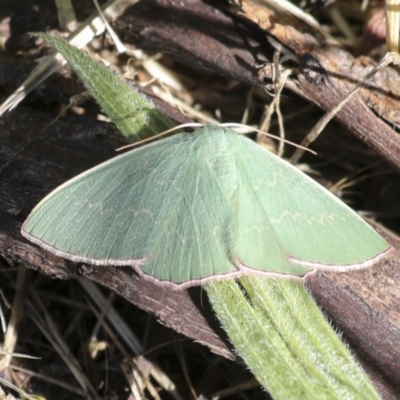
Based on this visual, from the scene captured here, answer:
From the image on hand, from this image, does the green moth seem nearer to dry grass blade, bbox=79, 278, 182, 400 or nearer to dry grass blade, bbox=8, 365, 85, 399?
dry grass blade, bbox=79, 278, 182, 400

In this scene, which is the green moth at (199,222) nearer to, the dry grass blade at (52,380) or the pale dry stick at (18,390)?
the pale dry stick at (18,390)

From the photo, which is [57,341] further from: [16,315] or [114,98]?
[114,98]

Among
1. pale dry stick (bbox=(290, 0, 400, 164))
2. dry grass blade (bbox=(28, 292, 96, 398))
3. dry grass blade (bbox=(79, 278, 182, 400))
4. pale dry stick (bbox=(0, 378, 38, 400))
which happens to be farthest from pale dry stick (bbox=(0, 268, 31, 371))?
pale dry stick (bbox=(290, 0, 400, 164))

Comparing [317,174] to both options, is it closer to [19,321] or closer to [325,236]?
[325,236]

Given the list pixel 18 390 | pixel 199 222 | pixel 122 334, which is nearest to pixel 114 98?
pixel 199 222

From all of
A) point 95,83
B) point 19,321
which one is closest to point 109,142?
point 95,83

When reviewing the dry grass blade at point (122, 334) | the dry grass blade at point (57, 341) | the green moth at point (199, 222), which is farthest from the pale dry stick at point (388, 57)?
the dry grass blade at point (57, 341)
